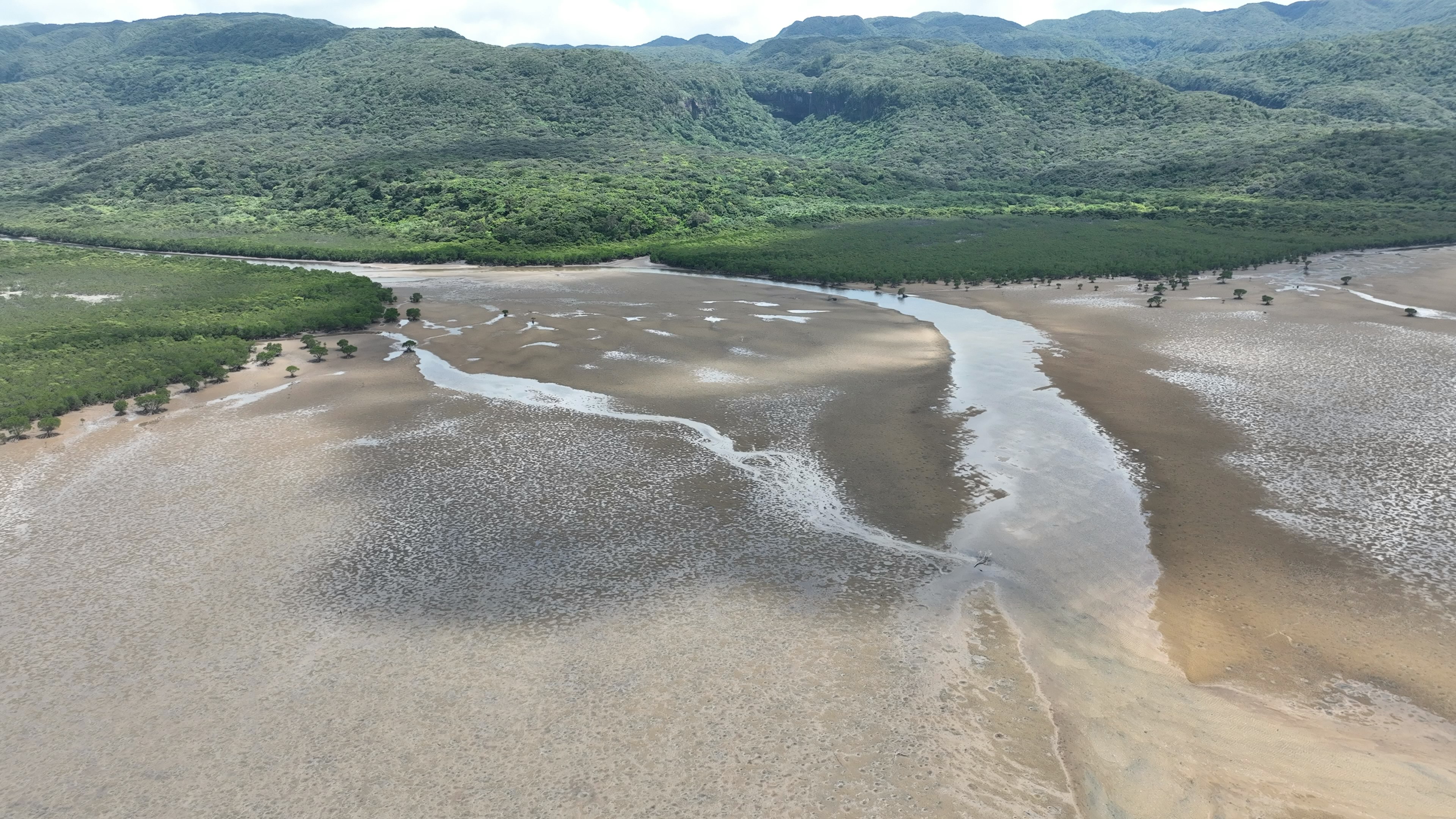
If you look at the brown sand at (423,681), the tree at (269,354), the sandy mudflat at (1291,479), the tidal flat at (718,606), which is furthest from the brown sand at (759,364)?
the tree at (269,354)

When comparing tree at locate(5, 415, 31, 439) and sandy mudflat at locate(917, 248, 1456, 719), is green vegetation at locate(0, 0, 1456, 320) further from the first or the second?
sandy mudflat at locate(917, 248, 1456, 719)

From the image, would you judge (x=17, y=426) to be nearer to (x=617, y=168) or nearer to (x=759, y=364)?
(x=759, y=364)

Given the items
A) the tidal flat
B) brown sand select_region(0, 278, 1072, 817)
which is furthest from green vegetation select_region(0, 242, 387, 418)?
brown sand select_region(0, 278, 1072, 817)

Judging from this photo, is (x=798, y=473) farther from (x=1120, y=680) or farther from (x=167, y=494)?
(x=167, y=494)

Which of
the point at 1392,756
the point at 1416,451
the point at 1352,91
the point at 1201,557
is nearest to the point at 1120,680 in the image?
the point at 1392,756

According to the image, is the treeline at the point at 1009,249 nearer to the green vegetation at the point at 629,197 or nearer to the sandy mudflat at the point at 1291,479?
the green vegetation at the point at 629,197

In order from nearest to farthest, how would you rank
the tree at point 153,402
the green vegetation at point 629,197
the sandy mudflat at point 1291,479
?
the sandy mudflat at point 1291,479 → the tree at point 153,402 → the green vegetation at point 629,197
